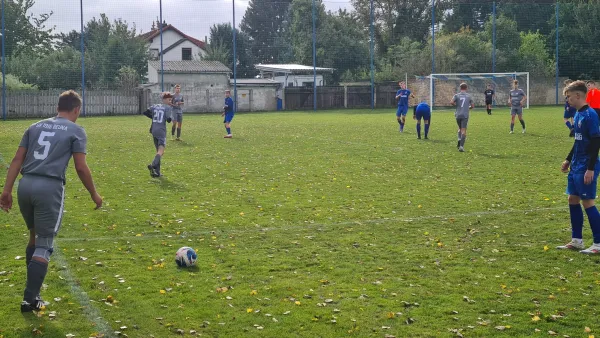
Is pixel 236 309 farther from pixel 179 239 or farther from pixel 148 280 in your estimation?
pixel 179 239

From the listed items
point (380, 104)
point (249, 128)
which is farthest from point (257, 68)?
point (249, 128)

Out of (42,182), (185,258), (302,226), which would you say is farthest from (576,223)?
(42,182)

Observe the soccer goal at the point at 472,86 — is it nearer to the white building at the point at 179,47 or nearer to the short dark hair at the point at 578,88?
the white building at the point at 179,47

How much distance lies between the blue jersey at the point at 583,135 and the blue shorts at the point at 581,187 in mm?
79

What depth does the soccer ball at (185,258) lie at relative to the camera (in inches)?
322

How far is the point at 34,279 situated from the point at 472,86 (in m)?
47.2

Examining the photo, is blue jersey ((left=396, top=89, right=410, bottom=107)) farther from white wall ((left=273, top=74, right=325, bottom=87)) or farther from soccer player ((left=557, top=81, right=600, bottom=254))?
white wall ((left=273, top=74, right=325, bottom=87))

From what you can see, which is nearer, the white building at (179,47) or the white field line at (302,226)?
the white field line at (302,226)

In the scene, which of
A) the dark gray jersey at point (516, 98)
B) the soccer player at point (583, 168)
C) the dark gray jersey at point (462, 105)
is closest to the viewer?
the soccer player at point (583, 168)

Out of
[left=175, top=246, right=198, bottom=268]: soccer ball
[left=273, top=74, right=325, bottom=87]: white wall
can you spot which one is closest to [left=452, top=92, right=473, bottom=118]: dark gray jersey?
[left=175, top=246, right=198, bottom=268]: soccer ball

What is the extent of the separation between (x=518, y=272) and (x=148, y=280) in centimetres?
410

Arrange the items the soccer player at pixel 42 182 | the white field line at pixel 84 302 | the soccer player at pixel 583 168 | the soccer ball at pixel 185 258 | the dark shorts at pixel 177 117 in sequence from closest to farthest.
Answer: the white field line at pixel 84 302 → the soccer player at pixel 42 182 → the soccer ball at pixel 185 258 → the soccer player at pixel 583 168 → the dark shorts at pixel 177 117

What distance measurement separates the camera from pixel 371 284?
24.7ft

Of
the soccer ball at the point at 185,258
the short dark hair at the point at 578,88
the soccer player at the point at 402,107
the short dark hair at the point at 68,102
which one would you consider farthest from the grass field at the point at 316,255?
the soccer player at the point at 402,107
